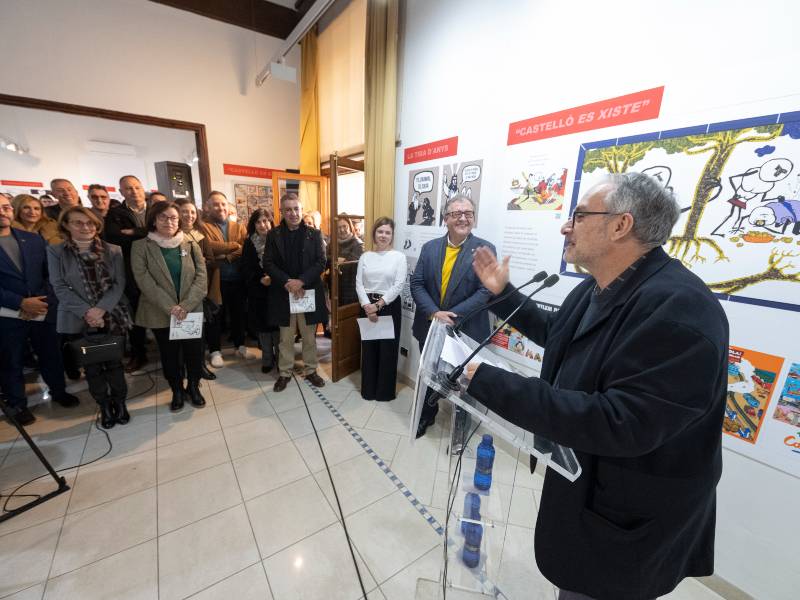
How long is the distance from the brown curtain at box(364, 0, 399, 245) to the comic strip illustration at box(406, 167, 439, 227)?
8.4 inches

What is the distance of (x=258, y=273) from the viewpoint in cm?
329

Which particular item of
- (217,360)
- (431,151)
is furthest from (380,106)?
(217,360)

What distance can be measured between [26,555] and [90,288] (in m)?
1.58

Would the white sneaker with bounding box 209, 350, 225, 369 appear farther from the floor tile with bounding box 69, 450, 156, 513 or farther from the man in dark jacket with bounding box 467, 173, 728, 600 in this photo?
the man in dark jacket with bounding box 467, 173, 728, 600

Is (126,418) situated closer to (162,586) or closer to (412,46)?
(162,586)

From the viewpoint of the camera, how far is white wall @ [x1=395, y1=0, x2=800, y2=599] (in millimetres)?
1260

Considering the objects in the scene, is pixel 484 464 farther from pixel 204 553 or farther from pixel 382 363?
pixel 382 363

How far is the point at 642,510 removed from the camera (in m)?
0.78

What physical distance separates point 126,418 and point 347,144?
3.68m

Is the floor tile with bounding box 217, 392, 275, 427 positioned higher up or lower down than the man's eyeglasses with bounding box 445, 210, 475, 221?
lower down

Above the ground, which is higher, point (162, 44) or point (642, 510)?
point (162, 44)

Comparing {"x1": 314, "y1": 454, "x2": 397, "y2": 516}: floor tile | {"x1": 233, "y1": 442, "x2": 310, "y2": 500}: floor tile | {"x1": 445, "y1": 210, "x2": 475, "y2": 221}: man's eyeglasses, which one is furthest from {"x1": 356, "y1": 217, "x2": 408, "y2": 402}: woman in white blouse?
{"x1": 233, "y1": 442, "x2": 310, "y2": 500}: floor tile

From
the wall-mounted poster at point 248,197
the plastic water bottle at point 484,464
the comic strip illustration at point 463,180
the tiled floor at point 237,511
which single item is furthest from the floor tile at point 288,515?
the wall-mounted poster at point 248,197

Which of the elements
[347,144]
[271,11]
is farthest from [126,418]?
[271,11]
